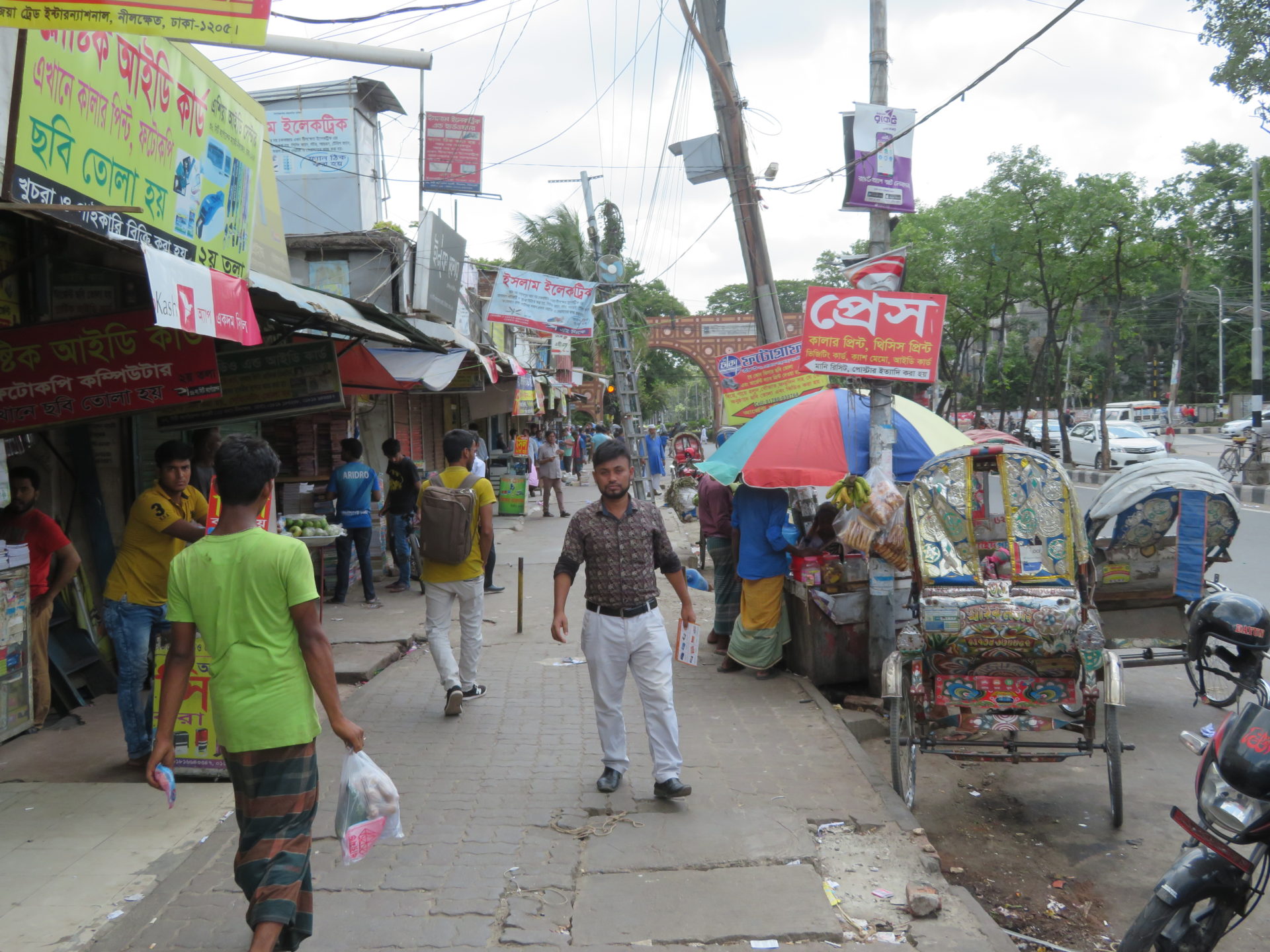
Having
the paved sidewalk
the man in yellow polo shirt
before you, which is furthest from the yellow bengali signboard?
the paved sidewalk

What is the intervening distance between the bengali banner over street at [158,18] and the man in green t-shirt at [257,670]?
1685 millimetres

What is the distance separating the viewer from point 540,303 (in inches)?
641

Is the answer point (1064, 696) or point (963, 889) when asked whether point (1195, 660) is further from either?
point (1064, 696)

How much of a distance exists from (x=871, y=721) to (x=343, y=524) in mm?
6289

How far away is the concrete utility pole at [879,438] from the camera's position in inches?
267

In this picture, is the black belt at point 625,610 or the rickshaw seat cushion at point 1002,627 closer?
the rickshaw seat cushion at point 1002,627

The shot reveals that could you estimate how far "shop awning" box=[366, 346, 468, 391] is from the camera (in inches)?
409

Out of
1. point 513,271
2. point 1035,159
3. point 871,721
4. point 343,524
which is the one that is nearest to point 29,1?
point 871,721

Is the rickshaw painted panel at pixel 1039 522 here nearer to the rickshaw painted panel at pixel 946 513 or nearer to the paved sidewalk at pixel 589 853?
the rickshaw painted panel at pixel 946 513

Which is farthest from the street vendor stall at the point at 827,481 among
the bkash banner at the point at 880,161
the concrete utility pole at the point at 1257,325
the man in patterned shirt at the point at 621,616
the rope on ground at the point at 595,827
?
the concrete utility pole at the point at 1257,325

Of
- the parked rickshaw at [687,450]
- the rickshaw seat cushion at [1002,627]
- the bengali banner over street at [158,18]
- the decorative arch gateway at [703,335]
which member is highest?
the decorative arch gateway at [703,335]

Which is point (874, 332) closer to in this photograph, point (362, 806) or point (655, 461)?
point (362, 806)

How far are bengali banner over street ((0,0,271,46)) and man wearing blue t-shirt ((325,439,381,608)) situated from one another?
6.99 meters

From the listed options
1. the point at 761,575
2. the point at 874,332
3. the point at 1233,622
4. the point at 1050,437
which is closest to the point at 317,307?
the point at 761,575
